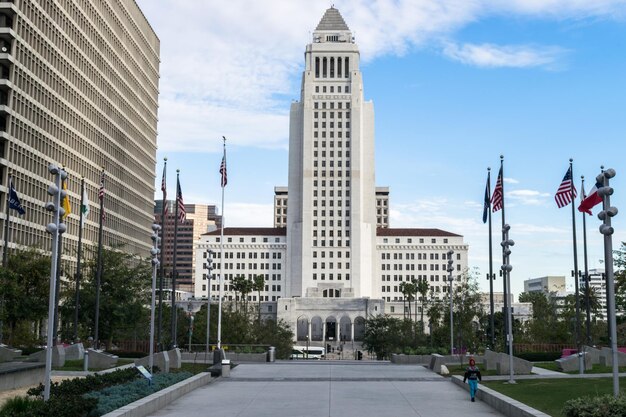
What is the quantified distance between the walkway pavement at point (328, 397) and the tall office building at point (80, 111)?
2152 inches

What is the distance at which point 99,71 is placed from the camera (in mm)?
123312

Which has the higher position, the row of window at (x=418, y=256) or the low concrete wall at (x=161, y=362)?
the row of window at (x=418, y=256)

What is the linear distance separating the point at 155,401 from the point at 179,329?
2434 inches

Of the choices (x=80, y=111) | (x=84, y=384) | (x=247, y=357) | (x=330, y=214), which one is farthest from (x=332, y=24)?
(x=84, y=384)

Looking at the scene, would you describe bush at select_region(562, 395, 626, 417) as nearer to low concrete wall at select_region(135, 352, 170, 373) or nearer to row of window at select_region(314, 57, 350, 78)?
low concrete wall at select_region(135, 352, 170, 373)

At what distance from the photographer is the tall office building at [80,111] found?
91438mm

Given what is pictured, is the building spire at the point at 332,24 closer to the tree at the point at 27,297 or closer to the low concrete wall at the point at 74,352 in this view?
the tree at the point at 27,297

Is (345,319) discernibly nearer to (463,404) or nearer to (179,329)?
(179,329)

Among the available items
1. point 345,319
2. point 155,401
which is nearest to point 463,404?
point 155,401

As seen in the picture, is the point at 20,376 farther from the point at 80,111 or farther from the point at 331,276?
the point at 331,276

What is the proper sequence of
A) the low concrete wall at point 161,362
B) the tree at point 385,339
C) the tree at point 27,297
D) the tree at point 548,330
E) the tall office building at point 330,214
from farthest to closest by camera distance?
the tall office building at point 330,214
the tree at point 548,330
the tree at point 385,339
the tree at point 27,297
the low concrete wall at point 161,362

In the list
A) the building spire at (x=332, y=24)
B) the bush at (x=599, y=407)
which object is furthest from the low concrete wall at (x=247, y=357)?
the building spire at (x=332, y=24)

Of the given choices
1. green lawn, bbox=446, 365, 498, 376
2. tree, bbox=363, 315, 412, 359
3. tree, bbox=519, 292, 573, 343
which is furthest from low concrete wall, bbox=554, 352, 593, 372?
tree, bbox=519, 292, 573, 343

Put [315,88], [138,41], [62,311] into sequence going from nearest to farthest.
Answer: [62,311] < [138,41] < [315,88]
